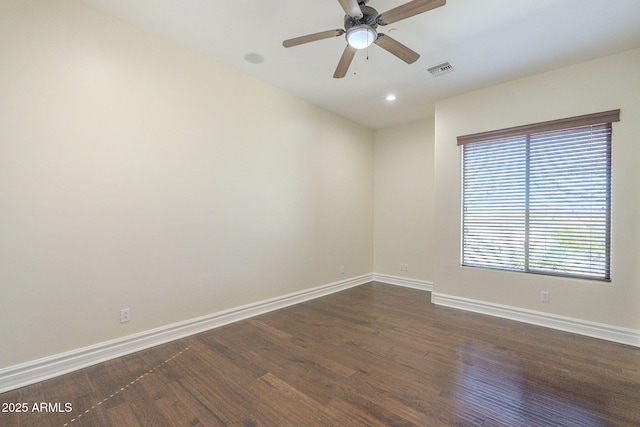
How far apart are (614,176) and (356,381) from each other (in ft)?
11.4

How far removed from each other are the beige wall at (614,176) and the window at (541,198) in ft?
0.32

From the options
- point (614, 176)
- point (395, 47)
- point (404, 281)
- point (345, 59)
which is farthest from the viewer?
point (404, 281)

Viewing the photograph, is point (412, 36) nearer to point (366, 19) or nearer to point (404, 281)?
point (366, 19)

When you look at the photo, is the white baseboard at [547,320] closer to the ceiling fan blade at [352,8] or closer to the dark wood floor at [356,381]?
the dark wood floor at [356,381]

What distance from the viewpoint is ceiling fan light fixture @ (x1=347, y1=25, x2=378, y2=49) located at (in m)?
2.15

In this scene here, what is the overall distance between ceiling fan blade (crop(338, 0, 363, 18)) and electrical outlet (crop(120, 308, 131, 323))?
317cm

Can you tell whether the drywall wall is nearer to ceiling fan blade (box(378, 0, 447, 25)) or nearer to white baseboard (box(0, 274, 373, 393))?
white baseboard (box(0, 274, 373, 393))

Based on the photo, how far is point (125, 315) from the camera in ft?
8.51

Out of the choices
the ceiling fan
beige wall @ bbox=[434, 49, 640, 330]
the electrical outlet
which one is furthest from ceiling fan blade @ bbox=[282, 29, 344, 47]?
the electrical outlet

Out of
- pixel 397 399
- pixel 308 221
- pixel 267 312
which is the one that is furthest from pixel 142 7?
pixel 397 399

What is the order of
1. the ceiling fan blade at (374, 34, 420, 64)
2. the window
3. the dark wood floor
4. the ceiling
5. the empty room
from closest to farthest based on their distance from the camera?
the dark wood floor → the empty room → the ceiling fan blade at (374, 34, 420, 64) → the ceiling → the window

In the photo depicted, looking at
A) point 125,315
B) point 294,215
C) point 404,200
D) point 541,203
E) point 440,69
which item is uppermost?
point 440,69

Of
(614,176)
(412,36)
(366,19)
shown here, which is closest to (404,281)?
(614,176)

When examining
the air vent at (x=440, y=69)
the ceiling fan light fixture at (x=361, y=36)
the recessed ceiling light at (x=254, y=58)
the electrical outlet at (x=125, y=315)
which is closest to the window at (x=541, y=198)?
the air vent at (x=440, y=69)
